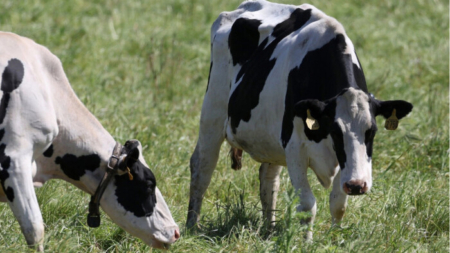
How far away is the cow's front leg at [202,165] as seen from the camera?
22.7ft

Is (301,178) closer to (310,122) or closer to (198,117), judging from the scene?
(310,122)

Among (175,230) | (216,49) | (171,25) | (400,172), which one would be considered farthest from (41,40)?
(175,230)

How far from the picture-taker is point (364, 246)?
5.35 metres

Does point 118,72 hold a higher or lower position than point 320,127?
lower

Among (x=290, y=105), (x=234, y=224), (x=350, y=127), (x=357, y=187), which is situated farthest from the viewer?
(x=234, y=224)

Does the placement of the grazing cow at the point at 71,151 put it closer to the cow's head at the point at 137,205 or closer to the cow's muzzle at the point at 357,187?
the cow's head at the point at 137,205

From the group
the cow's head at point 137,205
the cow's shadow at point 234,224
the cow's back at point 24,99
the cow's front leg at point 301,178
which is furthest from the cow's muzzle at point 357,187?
the cow's back at point 24,99

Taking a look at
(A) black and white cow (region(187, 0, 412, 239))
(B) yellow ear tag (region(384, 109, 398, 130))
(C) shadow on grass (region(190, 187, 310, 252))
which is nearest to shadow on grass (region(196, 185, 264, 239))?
(C) shadow on grass (region(190, 187, 310, 252))

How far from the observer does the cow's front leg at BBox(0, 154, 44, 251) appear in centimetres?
480

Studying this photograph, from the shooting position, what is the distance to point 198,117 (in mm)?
9336

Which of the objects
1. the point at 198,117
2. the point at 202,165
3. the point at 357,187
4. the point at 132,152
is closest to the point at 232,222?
the point at 202,165

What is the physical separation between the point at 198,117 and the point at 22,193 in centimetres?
464

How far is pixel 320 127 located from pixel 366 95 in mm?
402

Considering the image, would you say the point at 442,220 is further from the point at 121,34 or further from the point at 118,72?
the point at 121,34
